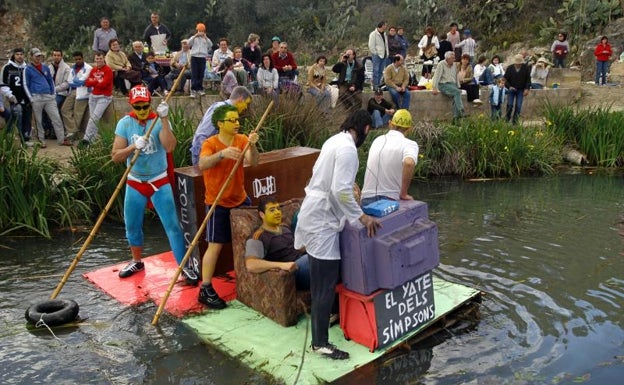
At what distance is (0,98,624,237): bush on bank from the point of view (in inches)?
347

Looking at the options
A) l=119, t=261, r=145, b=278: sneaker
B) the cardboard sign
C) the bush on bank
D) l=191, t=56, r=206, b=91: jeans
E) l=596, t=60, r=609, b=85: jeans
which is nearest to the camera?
the cardboard sign

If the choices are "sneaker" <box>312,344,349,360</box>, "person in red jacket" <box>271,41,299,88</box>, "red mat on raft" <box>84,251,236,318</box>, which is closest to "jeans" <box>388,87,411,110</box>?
"person in red jacket" <box>271,41,299,88</box>

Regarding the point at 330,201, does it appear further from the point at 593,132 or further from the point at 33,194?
the point at 593,132

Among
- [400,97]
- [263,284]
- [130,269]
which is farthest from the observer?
[400,97]

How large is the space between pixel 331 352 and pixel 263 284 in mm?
963

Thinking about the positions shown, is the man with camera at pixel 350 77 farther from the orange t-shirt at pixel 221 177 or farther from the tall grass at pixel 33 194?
Answer: the orange t-shirt at pixel 221 177

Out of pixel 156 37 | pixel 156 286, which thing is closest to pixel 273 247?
pixel 156 286

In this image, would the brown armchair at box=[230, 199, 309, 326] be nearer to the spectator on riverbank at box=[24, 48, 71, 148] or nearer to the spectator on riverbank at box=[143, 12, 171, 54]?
the spectator on riverbank at box=[24, 48, 71, 148]

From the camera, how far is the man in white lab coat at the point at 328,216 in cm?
486

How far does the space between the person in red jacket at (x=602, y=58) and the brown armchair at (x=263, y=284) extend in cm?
1602

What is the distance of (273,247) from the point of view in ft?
18.9

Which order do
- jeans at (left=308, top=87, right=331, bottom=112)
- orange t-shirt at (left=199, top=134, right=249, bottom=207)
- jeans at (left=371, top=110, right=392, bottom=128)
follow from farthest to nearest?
jeans at (left=371, top=110, right=392, bottom=128) → jeans at (left=308, top=87, right=331, bottom=112) → orange t-shirt at (left=199, top=134, right=249, bottom=207)

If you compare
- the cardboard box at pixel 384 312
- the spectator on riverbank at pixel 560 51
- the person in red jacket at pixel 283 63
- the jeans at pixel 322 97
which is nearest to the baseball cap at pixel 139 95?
the cardboard box at pixel 384 312

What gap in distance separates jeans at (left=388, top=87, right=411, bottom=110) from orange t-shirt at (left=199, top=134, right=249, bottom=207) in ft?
31.2
